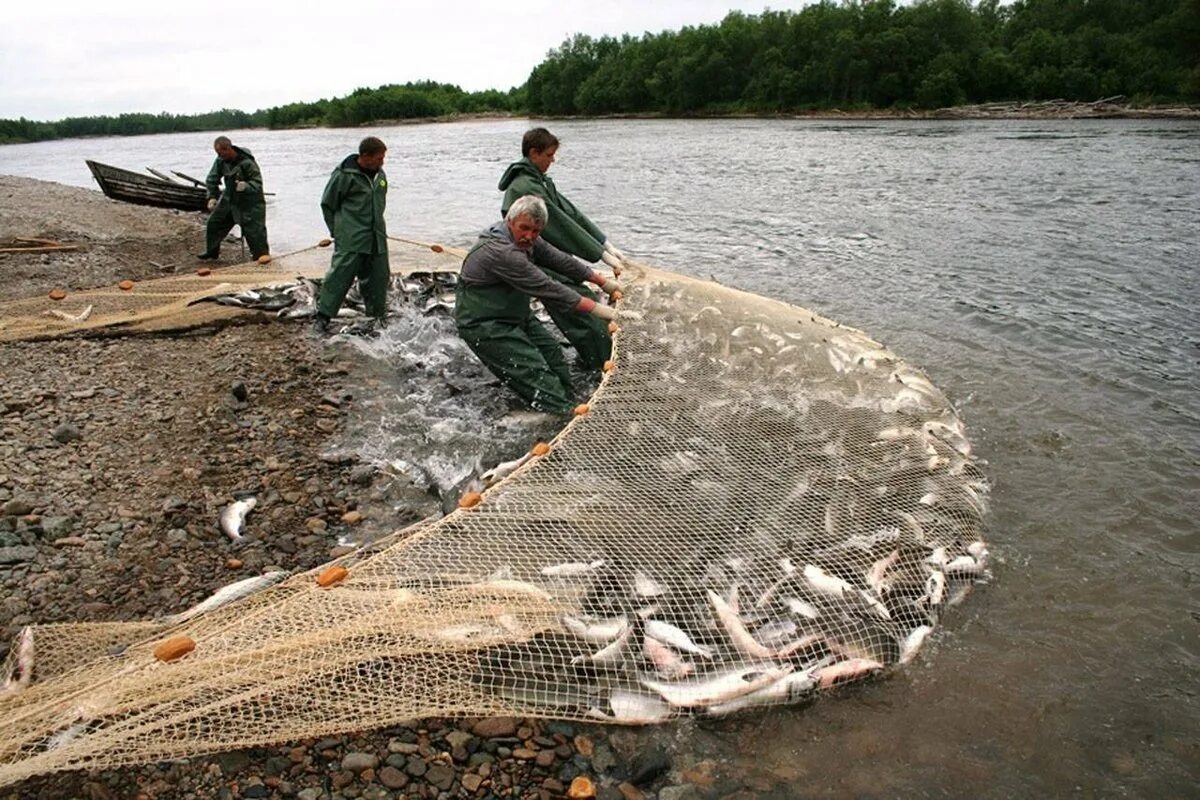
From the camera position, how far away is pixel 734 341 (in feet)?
24.6

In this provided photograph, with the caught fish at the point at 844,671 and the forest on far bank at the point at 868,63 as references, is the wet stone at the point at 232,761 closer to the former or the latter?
the caught fish at the point at 844,671

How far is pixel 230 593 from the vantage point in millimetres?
4258

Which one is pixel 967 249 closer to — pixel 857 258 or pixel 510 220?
pixel 857 258

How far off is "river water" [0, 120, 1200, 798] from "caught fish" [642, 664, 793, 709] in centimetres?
14

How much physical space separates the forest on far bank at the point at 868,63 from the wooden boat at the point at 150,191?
55137mm

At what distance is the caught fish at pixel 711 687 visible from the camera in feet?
12.6

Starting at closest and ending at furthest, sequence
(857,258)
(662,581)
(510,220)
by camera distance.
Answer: (662,581), (510,220), (857,258)

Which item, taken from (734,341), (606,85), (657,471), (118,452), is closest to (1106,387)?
(734,341)

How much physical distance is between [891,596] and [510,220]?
4126 millimetres

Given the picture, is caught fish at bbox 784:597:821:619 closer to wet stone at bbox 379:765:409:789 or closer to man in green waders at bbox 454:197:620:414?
wet stone at bbox 379:765:409:789

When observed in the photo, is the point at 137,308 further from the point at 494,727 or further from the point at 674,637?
the point at 674,637

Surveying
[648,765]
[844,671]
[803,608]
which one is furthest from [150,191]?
[844,671]

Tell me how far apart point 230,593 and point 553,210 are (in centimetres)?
483

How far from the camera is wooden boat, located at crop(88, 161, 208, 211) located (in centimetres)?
2002
